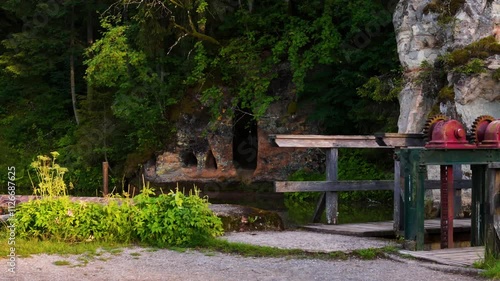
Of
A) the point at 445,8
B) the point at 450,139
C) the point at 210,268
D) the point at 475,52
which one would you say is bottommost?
the point at 210,268

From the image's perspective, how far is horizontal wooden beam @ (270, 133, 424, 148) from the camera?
1370 cm

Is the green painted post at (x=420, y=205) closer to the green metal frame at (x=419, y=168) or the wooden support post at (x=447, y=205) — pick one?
the green metal frame at (x=419, y=168)

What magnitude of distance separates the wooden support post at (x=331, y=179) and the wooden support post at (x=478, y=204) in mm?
3821

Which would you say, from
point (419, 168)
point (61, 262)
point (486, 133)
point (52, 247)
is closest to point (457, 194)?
point (486, 133)

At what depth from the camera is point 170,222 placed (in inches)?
452

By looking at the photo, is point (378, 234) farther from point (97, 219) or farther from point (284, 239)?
point (97, 219)

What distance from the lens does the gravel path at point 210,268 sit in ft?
29.6

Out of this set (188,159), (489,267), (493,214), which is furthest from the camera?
(188,159)

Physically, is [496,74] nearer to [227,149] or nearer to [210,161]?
[227,149]

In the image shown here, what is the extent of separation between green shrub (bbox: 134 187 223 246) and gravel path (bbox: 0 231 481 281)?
459mm

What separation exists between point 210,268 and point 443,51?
12076mm

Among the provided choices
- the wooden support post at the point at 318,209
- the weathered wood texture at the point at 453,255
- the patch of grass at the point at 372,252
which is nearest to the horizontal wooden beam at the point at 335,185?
the wooden support post at the point at 318,209

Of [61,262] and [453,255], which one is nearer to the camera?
[61,262]

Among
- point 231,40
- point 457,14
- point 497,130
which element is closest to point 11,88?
point 231,40
